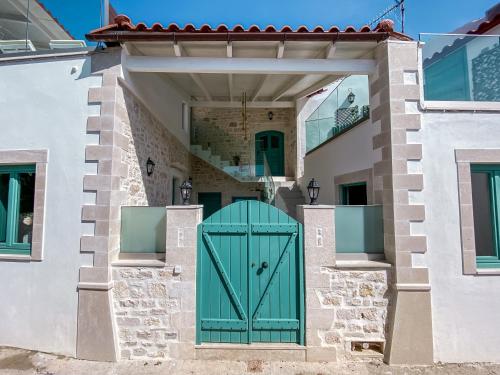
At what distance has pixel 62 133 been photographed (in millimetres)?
3967

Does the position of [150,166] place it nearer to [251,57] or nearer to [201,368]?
[251,57]

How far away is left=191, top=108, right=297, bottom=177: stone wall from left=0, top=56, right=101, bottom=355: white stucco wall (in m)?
6.19

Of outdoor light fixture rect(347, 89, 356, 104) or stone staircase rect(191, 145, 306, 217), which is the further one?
stone staircase rect(191, 145, 306, 217)

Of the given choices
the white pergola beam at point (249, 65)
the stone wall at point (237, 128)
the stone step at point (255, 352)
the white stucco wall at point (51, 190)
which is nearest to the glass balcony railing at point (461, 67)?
the white pergola beam at point (249, 65)

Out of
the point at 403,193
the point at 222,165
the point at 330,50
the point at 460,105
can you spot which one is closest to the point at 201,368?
the point at 403,193

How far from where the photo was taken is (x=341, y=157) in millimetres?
5695

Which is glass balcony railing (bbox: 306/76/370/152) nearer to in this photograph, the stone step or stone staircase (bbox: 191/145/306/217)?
stone staircase (bbox: 191/145/306/217)

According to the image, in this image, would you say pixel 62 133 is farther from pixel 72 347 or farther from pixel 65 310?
pixel 72 347

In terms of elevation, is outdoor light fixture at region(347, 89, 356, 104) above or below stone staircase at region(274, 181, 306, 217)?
above

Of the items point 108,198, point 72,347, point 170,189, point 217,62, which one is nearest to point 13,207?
point 108,198

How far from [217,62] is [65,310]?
15.1ft

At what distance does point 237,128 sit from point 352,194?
5.72 m

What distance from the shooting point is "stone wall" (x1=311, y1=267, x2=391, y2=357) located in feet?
12.3

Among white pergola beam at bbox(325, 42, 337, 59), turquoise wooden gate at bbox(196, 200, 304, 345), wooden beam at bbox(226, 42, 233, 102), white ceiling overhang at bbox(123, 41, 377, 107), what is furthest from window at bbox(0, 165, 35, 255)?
white pergola beam at bbox(325, 42, 337, 59)
